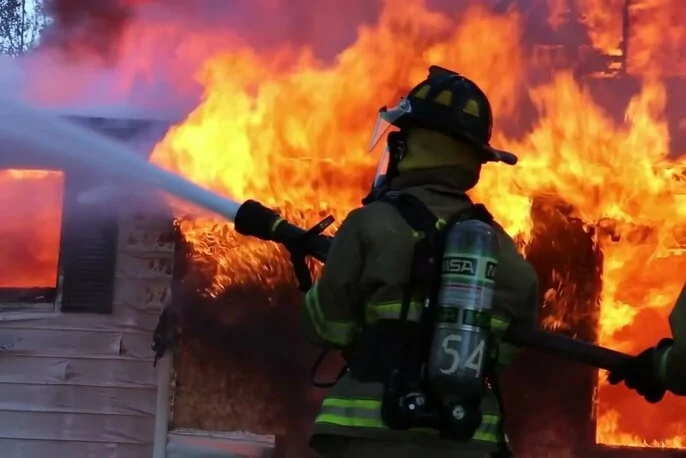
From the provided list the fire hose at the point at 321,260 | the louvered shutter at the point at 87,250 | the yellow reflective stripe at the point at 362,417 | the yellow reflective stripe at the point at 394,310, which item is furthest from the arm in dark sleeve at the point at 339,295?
the louvered shutter at the point at 87,250

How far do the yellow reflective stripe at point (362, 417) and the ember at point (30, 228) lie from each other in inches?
142

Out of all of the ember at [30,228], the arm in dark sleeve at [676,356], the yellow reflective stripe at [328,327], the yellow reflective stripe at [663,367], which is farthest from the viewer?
the ember at [30,228]

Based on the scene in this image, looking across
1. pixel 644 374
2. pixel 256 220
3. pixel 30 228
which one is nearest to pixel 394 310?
pixel 644 374

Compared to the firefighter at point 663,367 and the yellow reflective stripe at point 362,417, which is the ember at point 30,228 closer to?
the yellow reflective stripe at point 362,417

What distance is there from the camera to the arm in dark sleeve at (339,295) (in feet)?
9.70

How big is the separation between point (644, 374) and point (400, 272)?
2.79ft

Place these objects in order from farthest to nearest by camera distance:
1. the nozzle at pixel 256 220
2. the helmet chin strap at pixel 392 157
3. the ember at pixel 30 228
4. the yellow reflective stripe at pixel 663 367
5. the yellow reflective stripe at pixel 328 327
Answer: the ember at pixel 30 228 → the nozzle at pixel 256 220 → the helmet chin strap at pixel 392 157 → the yellow reflective stripe at pixel 328 327 → the yellow reflective stripe at pixel 663 367

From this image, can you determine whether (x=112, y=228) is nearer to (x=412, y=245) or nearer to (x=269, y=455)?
(x=269, y=455)

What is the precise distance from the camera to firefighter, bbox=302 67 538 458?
292cm

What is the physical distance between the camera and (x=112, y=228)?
6004 mm

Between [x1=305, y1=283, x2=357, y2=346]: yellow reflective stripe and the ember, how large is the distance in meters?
3.49

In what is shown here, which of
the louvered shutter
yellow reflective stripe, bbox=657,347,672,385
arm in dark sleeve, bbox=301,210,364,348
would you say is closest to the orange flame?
the louvered shutter

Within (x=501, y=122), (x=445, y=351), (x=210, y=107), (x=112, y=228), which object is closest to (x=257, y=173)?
(x=210, y=107)

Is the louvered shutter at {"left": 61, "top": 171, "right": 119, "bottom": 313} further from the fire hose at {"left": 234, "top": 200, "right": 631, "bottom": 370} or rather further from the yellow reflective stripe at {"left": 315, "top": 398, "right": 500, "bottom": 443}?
the yellow reflective stripe at {"left": 315, "top": 398, "right": 500, "bottom": 443}
